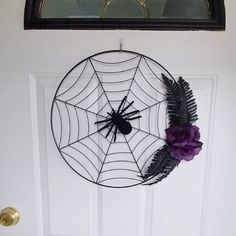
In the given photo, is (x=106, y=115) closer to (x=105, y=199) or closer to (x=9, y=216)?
(x=105, y=199)

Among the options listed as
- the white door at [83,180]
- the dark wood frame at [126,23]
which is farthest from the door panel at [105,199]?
the dark wood frame at [126,23]

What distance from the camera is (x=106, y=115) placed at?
88cm

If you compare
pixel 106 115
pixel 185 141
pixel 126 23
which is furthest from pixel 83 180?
pixel 126 23

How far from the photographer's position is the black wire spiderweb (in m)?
0.85

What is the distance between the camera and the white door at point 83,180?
84cm

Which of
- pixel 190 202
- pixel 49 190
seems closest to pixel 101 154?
pixel 49 190

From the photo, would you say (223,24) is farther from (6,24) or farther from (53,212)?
(53,212)

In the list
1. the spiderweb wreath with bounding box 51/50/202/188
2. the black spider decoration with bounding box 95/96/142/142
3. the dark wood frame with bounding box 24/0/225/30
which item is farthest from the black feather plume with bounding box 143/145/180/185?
the dark wood frame with bounding box 24/0/225/30

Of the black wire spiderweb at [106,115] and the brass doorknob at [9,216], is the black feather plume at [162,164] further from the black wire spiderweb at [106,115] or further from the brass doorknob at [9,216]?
the brass doorknob at [9,216]

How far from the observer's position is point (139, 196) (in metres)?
0.94

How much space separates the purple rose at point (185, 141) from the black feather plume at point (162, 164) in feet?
0.09

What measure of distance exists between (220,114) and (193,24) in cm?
26

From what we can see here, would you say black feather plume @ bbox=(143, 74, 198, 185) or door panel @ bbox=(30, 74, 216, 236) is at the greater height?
black feather plume @ bbox=(143, 74, 198, 185)

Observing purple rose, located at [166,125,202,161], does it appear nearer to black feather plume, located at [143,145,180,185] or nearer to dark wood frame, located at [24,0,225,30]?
black feather plume, located at [143,145,180,185]
